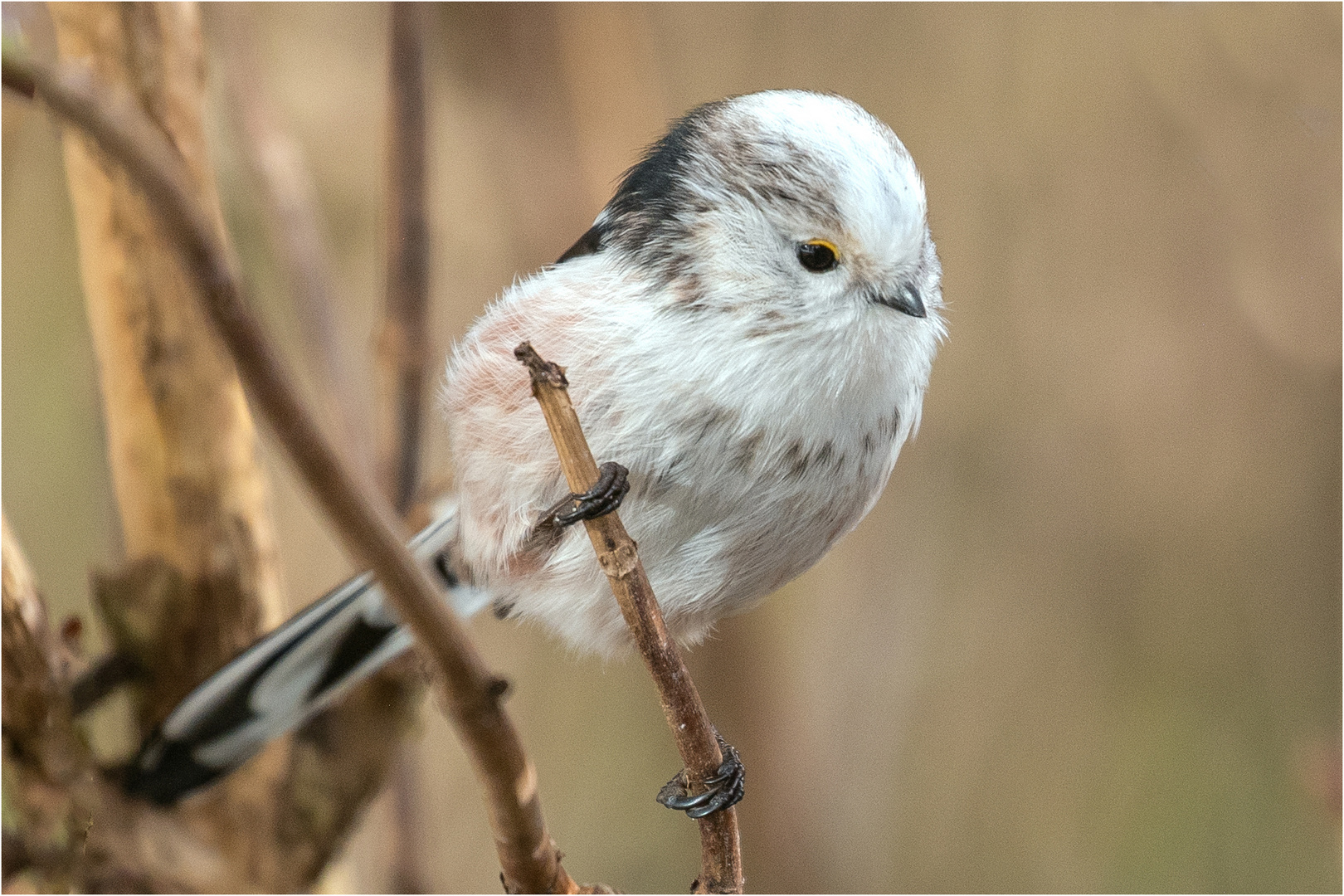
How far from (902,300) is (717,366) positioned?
24 cm

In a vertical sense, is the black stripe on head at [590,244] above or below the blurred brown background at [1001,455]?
above

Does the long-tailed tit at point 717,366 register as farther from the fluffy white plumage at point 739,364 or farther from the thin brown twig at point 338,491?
the thin brown twig at point 338,491

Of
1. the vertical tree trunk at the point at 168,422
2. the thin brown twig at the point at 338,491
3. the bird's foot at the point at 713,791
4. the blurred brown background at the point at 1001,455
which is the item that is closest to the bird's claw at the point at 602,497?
the thin brown twig at the point at 338,491

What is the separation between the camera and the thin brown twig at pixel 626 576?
1.09 metres

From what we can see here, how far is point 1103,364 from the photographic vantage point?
2992mm

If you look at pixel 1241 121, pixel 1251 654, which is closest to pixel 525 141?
pixel 1241 121

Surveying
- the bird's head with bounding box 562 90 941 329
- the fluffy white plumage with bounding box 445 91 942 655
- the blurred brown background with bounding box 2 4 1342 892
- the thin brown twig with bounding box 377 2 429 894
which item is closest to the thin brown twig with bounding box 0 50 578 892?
the fluffy white plumage with bounding box 445 91 942 655

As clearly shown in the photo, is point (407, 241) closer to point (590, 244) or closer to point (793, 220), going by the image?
point (590, 244)

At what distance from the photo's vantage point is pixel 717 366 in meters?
1.37

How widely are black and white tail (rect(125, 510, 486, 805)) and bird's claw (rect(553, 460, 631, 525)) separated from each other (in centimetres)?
53

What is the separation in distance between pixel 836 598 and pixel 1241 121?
157cm

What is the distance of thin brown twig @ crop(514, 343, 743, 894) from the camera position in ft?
3.56

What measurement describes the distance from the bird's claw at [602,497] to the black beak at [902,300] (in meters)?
0.37

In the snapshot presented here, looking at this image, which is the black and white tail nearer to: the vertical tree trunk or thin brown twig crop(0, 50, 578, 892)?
the vertical tree trunk
